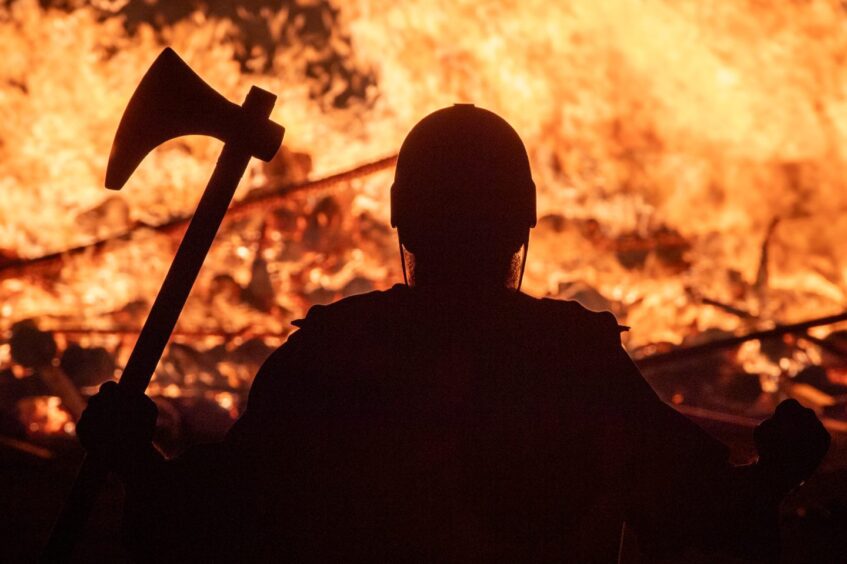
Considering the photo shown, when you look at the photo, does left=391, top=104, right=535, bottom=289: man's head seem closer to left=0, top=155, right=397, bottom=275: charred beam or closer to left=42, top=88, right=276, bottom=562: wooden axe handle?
left=42, top=88, right=276, bottom=562: wooden axe handle

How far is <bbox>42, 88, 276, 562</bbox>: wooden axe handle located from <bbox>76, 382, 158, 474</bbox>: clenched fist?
9cm

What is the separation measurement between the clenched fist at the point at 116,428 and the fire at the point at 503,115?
3.61m

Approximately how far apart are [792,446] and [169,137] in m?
2.07

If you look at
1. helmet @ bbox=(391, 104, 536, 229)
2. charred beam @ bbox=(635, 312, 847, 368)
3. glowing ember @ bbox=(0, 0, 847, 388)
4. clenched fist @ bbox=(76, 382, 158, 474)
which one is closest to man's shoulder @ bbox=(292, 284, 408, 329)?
helmet @ bbox=(391, 104, 536, 229)

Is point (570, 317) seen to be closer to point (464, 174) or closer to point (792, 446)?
point (464, 174)

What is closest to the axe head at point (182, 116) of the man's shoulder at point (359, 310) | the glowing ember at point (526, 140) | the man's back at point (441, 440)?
the man's shoulder at point (359, 310)

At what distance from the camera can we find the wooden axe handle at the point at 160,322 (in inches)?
70.7

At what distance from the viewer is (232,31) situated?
5.55m

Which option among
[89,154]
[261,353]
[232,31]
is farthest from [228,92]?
[261,353]

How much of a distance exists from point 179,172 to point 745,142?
190 inches

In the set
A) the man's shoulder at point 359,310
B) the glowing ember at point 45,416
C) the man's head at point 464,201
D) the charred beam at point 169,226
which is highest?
the charred beam at point 169,226

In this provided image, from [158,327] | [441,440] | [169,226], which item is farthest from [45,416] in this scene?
[441,440]

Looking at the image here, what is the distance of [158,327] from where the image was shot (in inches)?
72.5

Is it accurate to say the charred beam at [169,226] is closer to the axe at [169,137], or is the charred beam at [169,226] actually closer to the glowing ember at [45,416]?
the glowing ember at [45,416]
